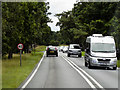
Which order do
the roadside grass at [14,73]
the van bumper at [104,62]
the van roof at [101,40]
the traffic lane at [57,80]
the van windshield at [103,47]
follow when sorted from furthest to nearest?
the van roof at [101,40] → the van windshield at [103,47] → the van bumper at [104,62] → the roadside grass at [14,73] → the traffic lane at [57,80]

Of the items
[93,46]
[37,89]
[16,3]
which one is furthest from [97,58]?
[16,3]

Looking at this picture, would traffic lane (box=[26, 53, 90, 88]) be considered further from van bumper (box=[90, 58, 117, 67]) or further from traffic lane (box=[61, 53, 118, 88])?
van bumper (box=[90, 58, 117, 67])

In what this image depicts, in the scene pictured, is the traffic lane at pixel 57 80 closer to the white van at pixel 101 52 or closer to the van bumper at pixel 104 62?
the van bumper at pixel 104 62

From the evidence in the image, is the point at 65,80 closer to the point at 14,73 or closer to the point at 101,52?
the point at 14,73

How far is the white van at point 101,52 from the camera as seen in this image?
63.3 feet

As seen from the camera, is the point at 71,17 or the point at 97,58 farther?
the point at 71,17

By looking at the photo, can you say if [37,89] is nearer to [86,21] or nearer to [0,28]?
[0,28]

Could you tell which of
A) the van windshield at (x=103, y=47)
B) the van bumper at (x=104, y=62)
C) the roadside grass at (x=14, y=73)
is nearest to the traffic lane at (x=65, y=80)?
the roadside grass at (x=14, y=73)

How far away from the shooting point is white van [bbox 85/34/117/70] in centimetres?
1928

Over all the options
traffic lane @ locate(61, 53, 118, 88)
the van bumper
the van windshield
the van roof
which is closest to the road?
traffic lane @ locate(61, 53, 118, 88)

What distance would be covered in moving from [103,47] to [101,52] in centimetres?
55

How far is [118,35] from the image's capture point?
102ft

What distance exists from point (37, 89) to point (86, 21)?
116 ft

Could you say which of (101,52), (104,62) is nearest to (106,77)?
(104,62)
